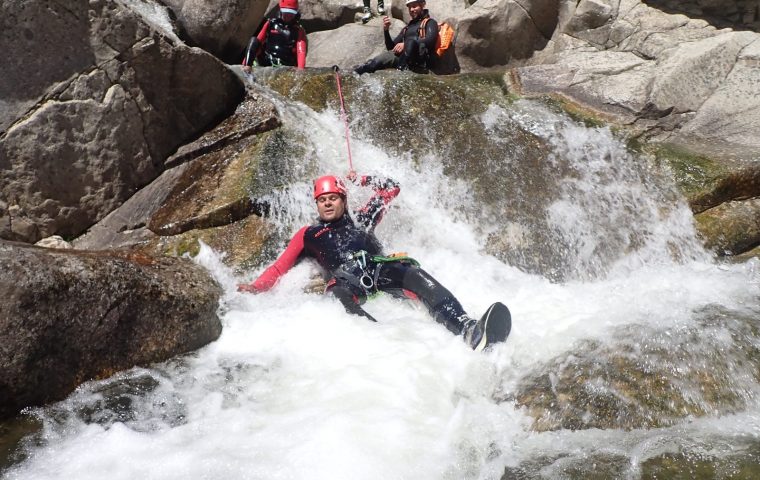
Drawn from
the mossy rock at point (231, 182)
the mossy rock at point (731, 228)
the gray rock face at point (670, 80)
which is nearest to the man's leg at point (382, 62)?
the gray rock face at point (670, 80)

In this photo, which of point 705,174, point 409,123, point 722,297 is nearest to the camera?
point 722,297

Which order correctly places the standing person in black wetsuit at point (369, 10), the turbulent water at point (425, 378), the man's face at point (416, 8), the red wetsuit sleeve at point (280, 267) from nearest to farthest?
the turbulent water at point (425, 378), the red wetsuit sleeve at point (280, 267), the man's face at point (416, 8), the standing person in black wetsuit at point (369, 10)

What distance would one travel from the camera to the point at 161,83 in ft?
22.9

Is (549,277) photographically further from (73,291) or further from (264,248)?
(73,291)

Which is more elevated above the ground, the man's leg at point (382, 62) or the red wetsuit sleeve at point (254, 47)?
the red wetsuit sleeve at point (254, 47)

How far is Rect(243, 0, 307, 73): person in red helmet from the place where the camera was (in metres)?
10.4

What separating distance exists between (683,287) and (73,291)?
16.6 ft

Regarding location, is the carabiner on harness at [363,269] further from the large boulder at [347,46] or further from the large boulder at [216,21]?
the large boulder at [216,21]

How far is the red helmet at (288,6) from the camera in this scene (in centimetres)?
1059

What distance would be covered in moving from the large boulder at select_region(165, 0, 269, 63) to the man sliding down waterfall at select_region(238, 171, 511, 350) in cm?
583

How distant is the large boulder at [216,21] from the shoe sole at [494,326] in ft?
27.1

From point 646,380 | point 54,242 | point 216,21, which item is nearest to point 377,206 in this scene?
point 646,380

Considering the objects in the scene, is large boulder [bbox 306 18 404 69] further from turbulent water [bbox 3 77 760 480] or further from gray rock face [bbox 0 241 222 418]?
gray rock face [bbox 0 241 222 418]

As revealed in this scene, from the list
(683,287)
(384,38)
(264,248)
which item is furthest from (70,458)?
(384,38)
